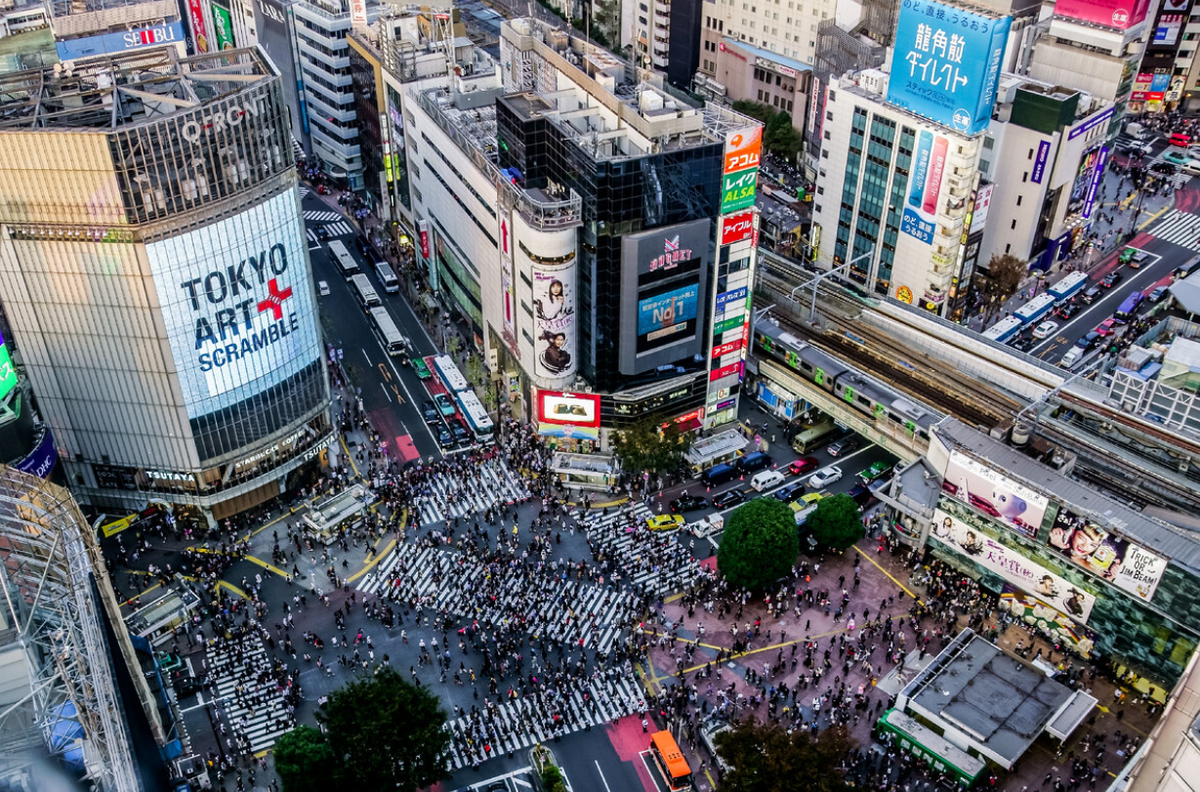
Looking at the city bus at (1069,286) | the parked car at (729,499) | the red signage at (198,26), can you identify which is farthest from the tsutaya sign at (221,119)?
the red signage at (198,26)

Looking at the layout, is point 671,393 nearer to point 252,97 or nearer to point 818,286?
point 818,286

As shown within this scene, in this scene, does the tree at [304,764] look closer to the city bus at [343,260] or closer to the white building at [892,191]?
the city bus at [343,260]

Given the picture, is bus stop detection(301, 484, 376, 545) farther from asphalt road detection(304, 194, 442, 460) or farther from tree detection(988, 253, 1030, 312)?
tree detection(988, 253, 1030, 312)

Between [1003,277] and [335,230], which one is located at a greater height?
[1003,277]

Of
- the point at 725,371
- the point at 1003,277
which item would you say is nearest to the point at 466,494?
the point at 725,371

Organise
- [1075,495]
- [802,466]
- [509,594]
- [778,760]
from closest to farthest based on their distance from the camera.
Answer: [778,760]
[1075,495]
[509,594]
[802,466]

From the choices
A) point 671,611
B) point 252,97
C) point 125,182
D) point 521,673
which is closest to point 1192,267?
point 671,611

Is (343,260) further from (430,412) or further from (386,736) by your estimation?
(386,736)

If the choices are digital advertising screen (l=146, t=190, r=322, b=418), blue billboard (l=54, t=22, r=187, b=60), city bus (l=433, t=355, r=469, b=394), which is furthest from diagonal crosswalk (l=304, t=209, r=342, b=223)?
digital advertising screen (l=146, t=190, r=322, b=418)
